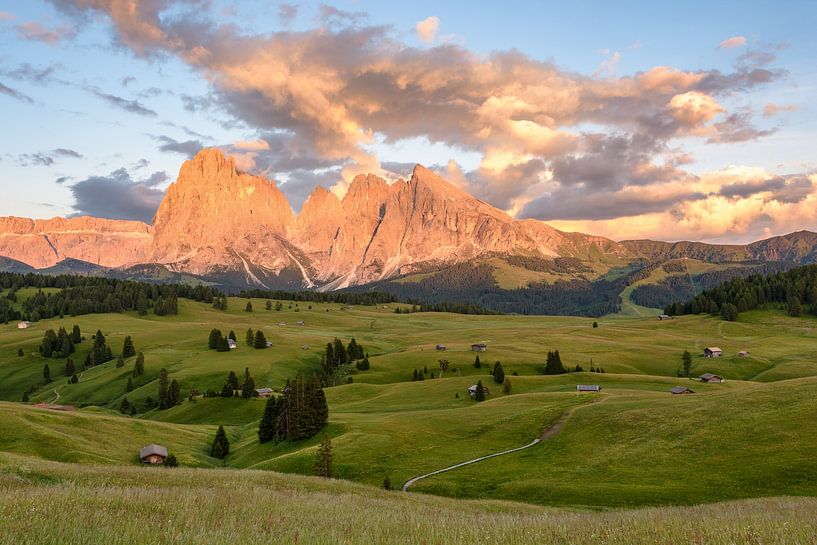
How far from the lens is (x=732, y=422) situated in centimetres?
5591

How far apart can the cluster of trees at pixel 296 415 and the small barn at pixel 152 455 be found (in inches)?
727

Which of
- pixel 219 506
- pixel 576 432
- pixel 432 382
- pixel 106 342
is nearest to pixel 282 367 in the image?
pixel 432 382

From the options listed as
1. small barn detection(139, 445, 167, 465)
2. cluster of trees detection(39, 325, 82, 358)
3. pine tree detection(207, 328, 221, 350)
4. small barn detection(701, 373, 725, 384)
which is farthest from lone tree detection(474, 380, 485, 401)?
cluster of trees detection(39, 325, 82, 358)

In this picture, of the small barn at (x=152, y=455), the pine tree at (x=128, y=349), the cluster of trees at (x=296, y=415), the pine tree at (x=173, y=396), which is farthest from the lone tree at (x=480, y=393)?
the pine tree at (x=128, y=349)

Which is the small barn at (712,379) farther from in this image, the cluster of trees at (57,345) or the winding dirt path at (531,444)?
the cluster of trees at (57,345)

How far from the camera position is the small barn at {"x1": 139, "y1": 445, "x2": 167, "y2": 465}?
69.7m

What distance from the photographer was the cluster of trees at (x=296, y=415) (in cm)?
8331

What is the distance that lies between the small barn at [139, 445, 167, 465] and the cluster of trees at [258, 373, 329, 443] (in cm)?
1848

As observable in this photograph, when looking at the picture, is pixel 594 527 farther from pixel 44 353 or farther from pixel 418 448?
pixel 44 353

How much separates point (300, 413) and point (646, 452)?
1990 inches

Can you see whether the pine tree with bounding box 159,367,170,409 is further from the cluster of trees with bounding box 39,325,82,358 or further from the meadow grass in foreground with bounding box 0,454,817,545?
the meadow grass in foreground with bounding box 0,454,817,545

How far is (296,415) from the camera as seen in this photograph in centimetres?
8350

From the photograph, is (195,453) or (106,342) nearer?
(195,453)

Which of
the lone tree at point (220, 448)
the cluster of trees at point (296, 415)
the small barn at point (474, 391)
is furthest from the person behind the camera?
the small barn at point (474, 391)
